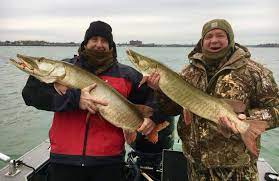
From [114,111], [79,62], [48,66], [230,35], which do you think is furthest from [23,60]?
[230,35]

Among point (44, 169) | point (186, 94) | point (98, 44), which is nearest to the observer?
point (186, 94)

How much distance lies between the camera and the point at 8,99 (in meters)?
18.6

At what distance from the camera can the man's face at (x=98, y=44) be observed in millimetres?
4023

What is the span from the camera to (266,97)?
3.72 meters

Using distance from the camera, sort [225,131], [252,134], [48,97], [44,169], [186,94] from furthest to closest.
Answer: [44,169] < [48,97] < [186,94] < [225,131] < [252,134]

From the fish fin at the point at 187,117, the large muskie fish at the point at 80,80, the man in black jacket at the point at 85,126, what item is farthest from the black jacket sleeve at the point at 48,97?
the fish fin at the point at 187,117

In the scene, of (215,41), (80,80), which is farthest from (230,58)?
(80,80)

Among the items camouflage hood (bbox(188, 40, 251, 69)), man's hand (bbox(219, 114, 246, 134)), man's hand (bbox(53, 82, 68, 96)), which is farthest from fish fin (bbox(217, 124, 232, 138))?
man's hand (bbox(53, 82, 68, 96))

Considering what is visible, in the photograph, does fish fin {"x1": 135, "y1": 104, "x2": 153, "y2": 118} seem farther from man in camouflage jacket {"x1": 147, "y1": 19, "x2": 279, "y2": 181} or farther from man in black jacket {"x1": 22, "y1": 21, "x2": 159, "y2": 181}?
man in camouflage jacket {"x1": 147, "y1": 19, "x2": 279, "y2": 181}

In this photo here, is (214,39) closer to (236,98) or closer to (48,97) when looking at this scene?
(236,98)

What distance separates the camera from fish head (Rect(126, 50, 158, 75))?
3.74 m

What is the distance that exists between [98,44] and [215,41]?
117 cm

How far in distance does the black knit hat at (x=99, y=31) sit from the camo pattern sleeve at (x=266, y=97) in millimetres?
1479

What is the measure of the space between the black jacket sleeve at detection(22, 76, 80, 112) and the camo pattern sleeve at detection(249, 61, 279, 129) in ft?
5.49
